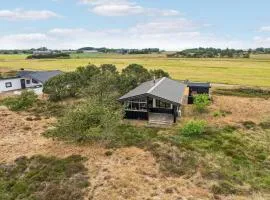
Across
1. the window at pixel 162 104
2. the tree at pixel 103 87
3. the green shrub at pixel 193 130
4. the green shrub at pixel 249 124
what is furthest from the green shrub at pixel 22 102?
the green shrub at pixel 249 124

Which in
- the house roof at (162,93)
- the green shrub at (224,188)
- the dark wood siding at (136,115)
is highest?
the house roof at (162,93)

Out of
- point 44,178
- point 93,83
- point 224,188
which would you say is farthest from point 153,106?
point 44,178

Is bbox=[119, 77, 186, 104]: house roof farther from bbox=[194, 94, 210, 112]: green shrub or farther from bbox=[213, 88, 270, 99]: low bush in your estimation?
bbox=[213, 88, 270, 99]: low bush

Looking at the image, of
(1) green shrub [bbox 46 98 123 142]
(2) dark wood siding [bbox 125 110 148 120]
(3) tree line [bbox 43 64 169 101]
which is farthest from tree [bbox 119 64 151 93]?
(1) green shrub [bbox 46 98 123 142]

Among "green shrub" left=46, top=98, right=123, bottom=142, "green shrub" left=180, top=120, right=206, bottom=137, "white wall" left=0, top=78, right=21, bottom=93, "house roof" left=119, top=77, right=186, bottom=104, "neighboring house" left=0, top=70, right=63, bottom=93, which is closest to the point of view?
"green shrub" left=46, top=98, right=123, bottom=142

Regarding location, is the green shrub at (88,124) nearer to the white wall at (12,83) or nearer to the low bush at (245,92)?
the low bush at (245,92)
